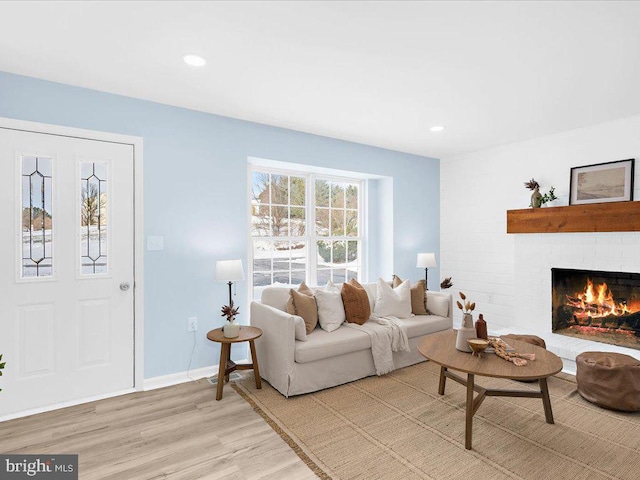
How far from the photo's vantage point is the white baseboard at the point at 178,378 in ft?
10.5

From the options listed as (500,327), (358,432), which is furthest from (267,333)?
(500,327)

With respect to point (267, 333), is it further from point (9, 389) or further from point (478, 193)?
point (478, 193)

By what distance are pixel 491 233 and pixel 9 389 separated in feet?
17.2

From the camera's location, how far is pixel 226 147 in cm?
363

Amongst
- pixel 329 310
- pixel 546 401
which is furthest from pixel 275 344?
pixel 546 401

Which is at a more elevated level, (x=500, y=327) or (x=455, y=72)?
(x=455, y=72)

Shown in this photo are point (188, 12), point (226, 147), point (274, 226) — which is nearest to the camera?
point (188, 12)

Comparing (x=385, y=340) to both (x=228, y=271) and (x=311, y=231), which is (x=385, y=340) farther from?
(x=311, y=231)

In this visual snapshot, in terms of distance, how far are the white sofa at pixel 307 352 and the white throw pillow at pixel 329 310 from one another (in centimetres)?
7

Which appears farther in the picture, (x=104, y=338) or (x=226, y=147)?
(x=226, y=147)

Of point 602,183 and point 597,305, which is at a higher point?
point 602,183

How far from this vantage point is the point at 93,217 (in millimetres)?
3004

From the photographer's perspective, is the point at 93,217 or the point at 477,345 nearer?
the point at 477,345

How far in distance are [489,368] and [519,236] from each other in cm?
273
